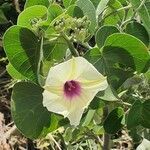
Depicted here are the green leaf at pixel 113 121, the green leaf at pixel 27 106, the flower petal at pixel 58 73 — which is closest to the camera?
the flower petal at pixel 58 73

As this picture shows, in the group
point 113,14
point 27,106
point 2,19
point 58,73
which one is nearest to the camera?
point 58,73

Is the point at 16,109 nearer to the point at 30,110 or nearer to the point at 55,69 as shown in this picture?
the point at 30,110

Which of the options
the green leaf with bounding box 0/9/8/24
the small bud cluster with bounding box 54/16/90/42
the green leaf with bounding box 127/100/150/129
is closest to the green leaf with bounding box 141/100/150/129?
the green leaf with bounding box 127/100/150/129

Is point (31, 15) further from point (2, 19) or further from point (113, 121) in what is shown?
point (2, 19)

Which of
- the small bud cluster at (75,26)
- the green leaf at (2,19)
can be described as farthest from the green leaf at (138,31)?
the green leaf at (2,19)

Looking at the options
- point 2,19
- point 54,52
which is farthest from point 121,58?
point 2,19

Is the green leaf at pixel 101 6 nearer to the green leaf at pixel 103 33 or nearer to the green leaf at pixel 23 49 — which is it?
the green leaf at pixel 103 33
